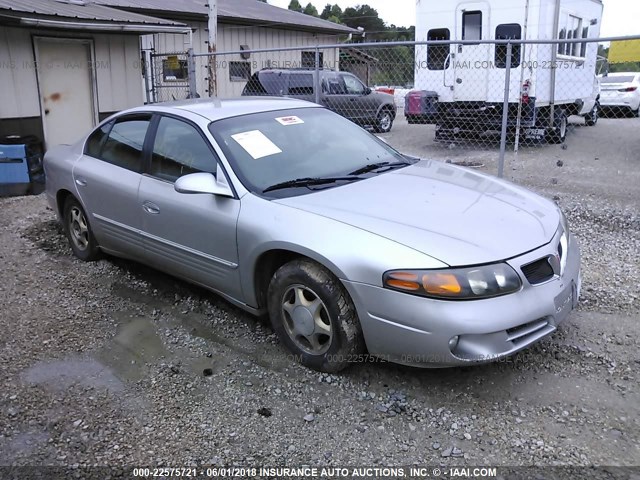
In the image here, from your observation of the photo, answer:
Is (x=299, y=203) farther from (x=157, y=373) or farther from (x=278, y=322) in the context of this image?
(x=157, y=373)

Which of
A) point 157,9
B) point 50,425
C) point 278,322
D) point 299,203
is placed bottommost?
point 50,425

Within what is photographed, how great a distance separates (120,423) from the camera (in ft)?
10.1

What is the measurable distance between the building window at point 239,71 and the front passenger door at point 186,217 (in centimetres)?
1458

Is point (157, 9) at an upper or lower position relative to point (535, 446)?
upper

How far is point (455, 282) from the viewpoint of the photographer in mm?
2902

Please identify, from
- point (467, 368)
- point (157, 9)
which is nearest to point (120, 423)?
point (467, 368)

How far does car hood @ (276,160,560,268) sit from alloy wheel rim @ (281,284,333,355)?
19.2 inches

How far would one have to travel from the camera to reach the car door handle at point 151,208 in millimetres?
4176

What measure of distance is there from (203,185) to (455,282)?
1.68m

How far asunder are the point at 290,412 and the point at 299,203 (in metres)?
1.19

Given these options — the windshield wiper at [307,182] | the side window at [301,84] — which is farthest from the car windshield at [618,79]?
the windshield wiper at [307,182]

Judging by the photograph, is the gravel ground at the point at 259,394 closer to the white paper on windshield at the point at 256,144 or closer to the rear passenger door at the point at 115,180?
the rear passenger door at the point at 115,180

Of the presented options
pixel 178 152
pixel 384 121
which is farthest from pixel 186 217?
pixel 384 121

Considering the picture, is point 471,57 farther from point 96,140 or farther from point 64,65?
point 96,140
